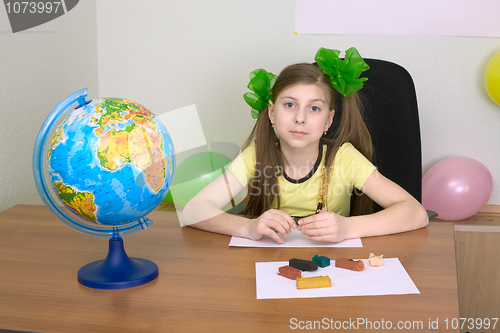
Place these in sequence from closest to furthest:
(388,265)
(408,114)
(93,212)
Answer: (93,212), (388,265), (408,114)

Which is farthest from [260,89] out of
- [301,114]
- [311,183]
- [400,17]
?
[400,17]

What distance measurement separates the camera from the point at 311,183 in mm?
1547

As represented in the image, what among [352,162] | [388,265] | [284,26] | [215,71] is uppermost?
[284,26]

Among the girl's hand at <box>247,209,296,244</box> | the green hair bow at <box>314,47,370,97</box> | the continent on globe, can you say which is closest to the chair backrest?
the green hair bow at <box>314,47,370,97</box>

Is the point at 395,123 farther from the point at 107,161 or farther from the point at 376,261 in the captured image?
the point at 107,161

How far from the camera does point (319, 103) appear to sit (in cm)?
143

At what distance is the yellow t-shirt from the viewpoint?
1.50 meters

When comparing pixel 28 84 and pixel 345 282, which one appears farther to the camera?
pixel 28 84

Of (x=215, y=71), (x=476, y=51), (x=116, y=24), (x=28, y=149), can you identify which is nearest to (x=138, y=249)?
(x=28, y=149)

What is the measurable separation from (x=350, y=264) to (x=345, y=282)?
0.08 metres

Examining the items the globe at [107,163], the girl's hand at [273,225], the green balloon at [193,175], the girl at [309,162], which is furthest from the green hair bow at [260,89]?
the globe at [107,163]

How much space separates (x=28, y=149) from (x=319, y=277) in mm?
1482

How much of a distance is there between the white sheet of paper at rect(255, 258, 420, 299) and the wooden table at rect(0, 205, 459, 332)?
18 millimetres

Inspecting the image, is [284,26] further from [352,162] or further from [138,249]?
[138,249]
